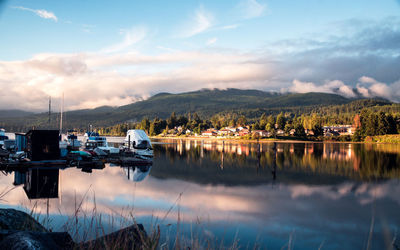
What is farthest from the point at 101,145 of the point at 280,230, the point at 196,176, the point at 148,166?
the point at 280,230

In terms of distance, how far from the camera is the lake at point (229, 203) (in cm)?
1214

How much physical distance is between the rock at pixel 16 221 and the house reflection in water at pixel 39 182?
438 inches

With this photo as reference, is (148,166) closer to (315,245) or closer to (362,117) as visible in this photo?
(315,245)

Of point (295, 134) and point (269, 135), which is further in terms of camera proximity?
point (269, 135)

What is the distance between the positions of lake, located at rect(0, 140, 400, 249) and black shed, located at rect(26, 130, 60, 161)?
305 centimetres

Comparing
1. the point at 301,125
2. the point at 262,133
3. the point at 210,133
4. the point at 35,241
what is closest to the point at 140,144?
the point at 35,241

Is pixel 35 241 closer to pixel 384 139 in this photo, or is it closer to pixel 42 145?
pixel 42 145

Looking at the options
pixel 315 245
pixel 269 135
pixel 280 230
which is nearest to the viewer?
pixel 315 245

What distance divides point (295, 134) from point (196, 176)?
98479 mm

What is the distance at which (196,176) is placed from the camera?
103 ft

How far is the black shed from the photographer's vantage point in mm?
31688

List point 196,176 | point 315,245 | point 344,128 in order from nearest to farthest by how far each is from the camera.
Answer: point 315,245 → point 196,176 → point 344,128

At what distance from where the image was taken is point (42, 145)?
32219 mm

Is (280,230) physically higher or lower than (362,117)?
lower
